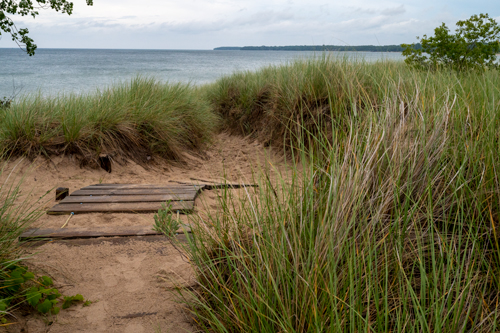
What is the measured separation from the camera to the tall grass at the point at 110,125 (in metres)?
5.18

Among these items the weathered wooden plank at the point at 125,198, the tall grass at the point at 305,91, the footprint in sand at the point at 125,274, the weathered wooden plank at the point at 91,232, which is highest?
the tall grass at the point at 305,91

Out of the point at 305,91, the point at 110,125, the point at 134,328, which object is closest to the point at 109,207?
the point at 134,328

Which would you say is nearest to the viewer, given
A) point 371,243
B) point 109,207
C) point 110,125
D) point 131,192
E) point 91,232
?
point 371,243

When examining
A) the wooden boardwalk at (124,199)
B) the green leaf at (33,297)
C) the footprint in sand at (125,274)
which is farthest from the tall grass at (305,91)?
the green leaf at (33,297)

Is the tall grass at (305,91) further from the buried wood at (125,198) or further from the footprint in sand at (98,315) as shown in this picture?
the footprint in sand at (98,315)

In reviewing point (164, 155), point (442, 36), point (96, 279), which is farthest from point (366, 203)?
point (442, 36)

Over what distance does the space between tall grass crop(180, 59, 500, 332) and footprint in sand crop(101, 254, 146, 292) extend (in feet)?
1.70

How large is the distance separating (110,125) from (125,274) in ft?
11.7

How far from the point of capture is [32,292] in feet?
6.78

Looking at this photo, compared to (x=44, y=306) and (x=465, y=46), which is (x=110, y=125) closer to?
(x=44, y=306)

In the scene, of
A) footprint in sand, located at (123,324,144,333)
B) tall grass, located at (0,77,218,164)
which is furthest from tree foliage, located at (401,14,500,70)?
footprint in sand, located at (123,324,144,333)

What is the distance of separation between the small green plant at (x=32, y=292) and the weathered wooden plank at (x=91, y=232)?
0.83m

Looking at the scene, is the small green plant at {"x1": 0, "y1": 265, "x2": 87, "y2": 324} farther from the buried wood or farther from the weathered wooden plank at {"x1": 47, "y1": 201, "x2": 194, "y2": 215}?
the buried wood

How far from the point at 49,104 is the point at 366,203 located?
5523 millimetres
